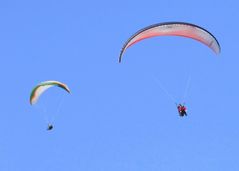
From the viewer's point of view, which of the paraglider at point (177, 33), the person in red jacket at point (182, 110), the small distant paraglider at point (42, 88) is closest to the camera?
the paraglider at point (177, 33)

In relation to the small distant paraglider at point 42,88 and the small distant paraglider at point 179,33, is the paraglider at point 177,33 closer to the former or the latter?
the small distant paraglider at point 179,33

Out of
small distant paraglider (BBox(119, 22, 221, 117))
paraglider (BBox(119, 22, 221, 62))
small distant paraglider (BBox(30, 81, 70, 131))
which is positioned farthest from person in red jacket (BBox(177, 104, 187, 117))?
small distant paraglider (BBox(30, 81, 70, 131))

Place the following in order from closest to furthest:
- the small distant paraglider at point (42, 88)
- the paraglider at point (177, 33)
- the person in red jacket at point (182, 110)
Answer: the paraglider at point (177, 33)
the person in red jacket at point (182, 110)
the small distant paraglider at point (42, 88)

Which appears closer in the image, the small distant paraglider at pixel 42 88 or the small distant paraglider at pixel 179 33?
the small distant paraglider at pixel 179 33

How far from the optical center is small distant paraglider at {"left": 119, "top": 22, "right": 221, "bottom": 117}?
4719 centimetres

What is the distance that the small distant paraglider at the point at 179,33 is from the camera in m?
47.2

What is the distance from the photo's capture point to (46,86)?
53.4 m

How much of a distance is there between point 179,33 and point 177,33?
0.19m

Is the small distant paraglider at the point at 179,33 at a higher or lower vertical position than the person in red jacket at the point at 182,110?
higher

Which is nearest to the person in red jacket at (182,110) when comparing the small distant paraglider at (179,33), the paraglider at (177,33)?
the small distant paraglider at (179,33)

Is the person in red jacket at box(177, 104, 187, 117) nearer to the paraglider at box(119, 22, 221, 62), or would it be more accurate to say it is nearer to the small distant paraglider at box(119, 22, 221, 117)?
the small distant paraglider at box(119, 22, 221, 117)

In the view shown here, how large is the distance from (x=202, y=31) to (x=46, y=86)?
12.5 meters

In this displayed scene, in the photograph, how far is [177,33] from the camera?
48.9 m

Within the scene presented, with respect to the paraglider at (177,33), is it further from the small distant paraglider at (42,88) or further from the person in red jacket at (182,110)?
the small distant paraglider at (42,88)
